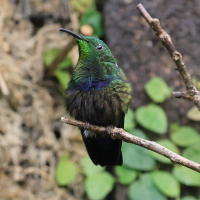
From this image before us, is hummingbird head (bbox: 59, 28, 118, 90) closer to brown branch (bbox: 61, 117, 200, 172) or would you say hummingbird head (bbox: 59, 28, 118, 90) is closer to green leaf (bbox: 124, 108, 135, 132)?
brown branch (bbox: 61, 117, 200, 172)

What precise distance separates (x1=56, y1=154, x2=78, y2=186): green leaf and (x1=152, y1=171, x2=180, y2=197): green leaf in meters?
0.87

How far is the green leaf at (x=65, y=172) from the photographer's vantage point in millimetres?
2916

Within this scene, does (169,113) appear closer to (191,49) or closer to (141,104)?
(141,104)

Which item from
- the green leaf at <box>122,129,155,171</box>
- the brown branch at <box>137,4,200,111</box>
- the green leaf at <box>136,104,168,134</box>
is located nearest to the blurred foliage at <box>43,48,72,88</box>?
the green leaf at <box>136,104,168,134</box>

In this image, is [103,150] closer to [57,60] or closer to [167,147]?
[167,147]

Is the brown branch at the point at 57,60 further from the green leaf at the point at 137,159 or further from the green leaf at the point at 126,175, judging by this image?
the green leaf at the point at 126,175

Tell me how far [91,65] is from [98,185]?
58.2 inches

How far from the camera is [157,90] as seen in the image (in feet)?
9.43

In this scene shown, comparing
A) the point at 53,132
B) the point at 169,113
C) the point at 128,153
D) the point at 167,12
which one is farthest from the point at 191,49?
the point at 53,132

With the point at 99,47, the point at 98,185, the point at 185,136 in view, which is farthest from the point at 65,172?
the point at 99,47

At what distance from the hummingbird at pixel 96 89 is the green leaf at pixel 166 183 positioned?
3.45 ft

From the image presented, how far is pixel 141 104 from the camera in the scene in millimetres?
2971

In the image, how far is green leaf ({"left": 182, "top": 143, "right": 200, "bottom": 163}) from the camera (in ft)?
8.52

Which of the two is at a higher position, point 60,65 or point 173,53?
point 173,53
